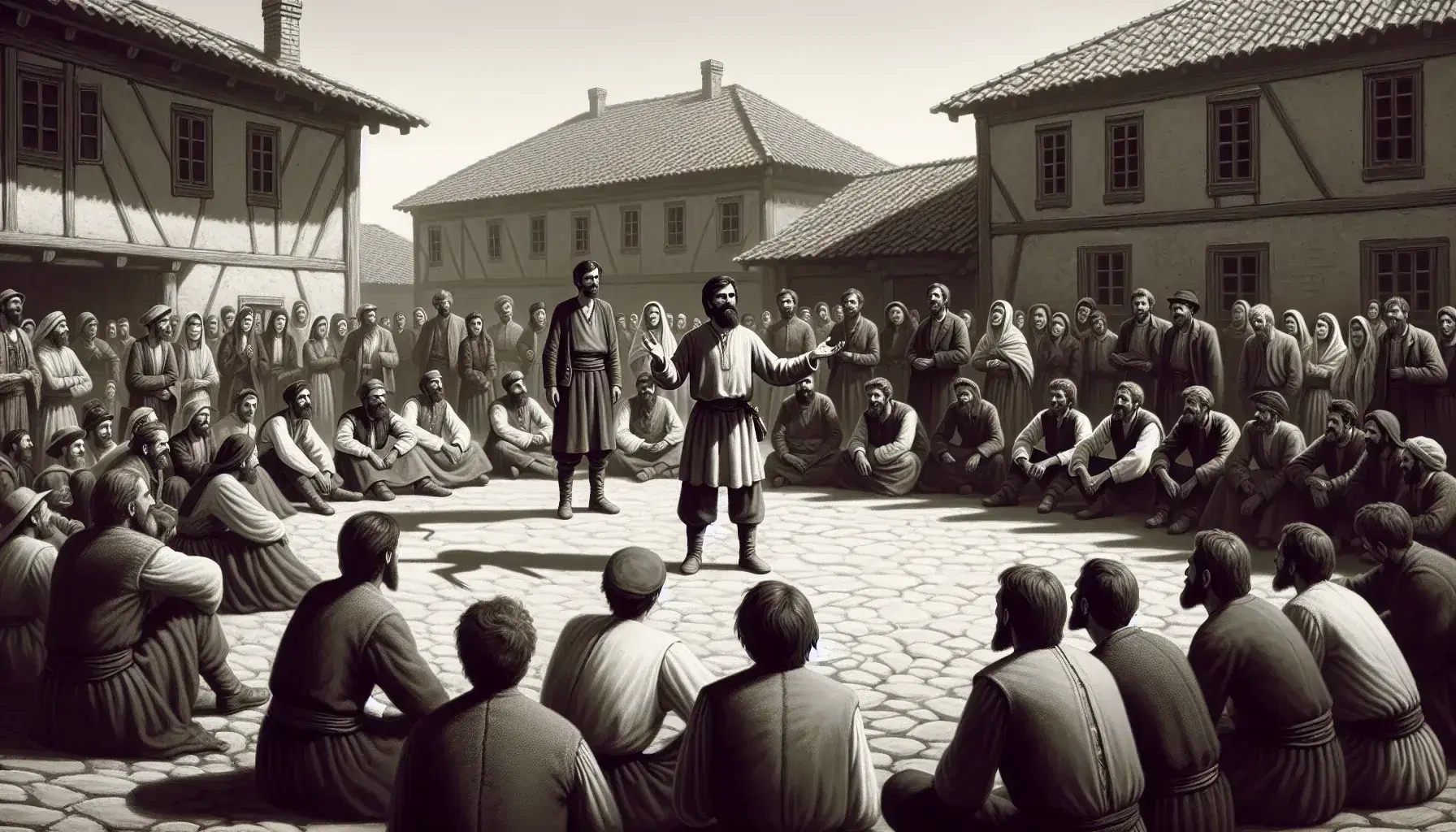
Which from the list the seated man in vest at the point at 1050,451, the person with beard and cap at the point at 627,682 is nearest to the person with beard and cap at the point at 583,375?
the seated man in vest at the point at 1050,451

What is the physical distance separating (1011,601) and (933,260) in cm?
1978

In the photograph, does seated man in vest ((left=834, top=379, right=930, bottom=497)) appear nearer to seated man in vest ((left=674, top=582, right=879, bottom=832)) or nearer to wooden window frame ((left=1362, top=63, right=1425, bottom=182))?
wooden window frame ((left=1362, top=63, right=1425, bottom=182))

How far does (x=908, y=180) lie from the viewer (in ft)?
87.9

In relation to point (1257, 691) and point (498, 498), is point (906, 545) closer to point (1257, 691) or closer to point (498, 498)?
point (498, 498)

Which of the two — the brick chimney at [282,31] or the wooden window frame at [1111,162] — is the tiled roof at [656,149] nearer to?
the wooden window frame at [1111,162]

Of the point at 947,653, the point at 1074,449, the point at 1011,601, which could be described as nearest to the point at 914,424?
the point at 1074,449

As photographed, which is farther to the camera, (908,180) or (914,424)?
(908,180)

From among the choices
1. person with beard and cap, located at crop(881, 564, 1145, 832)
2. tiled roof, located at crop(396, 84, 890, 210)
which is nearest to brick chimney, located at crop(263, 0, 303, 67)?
tiled roof, located at crop(396, 84, 890, 210)

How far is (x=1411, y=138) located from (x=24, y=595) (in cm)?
1739

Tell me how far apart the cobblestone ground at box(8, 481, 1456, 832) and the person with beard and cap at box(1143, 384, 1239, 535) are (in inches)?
13.0

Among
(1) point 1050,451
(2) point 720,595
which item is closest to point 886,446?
(1) point 1050,451

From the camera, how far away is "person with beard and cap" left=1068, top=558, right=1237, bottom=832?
12.7 ft

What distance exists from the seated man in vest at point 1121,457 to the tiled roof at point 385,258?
121ft

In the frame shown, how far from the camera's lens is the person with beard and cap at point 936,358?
43.8ft
